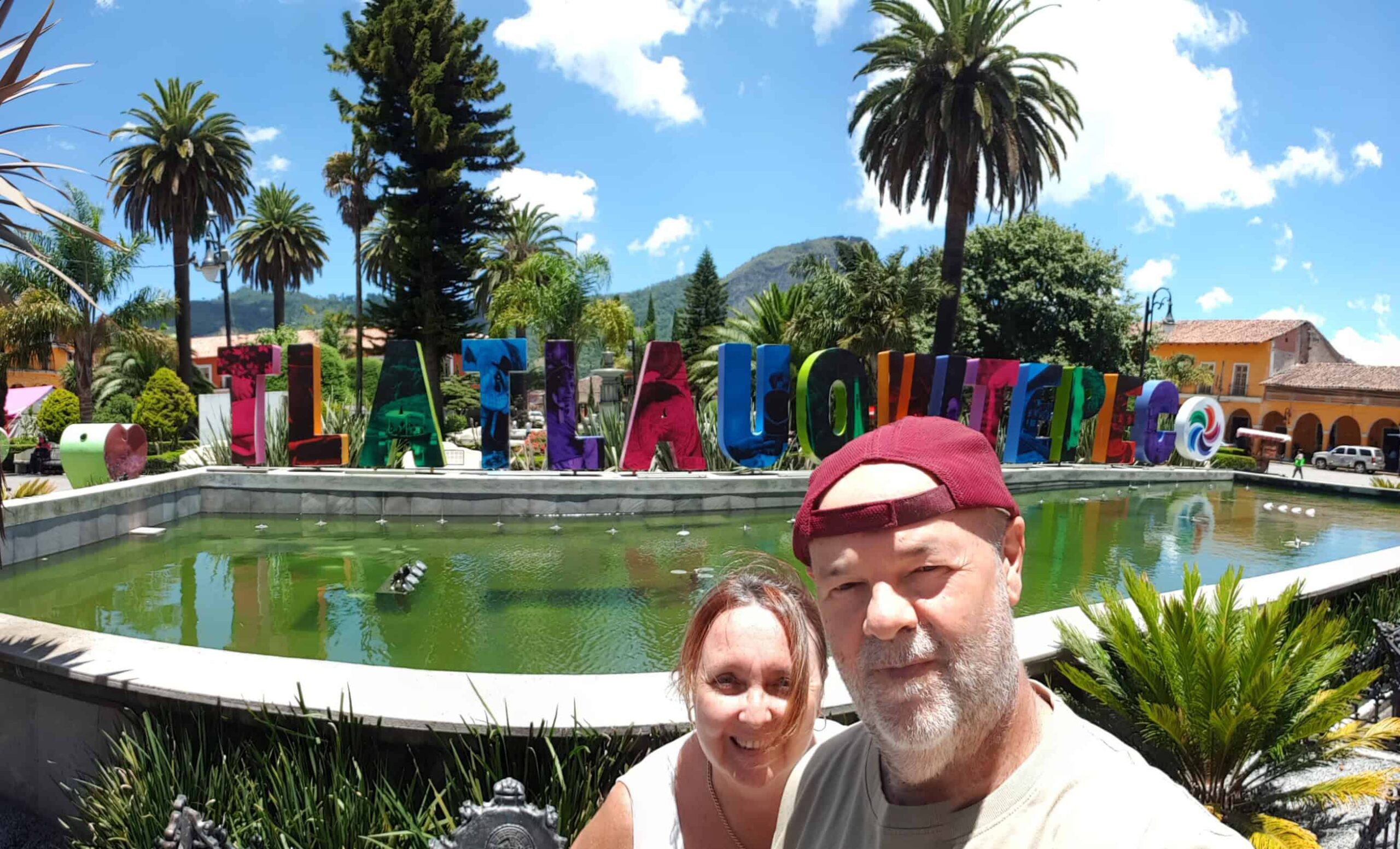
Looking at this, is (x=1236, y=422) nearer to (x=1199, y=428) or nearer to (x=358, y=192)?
(x=1199, y=428)

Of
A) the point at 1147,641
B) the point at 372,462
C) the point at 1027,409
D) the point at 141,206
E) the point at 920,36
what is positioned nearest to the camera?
the point at 1147,641

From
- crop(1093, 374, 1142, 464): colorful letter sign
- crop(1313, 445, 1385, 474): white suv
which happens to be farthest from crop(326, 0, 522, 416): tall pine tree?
crop(1313, 445, 1385, 474): white suv

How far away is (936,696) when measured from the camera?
1166 millimetres

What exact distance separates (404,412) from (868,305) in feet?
45.6

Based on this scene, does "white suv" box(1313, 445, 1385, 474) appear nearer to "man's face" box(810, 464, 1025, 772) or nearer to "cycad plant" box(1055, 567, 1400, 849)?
"cycad plant" box(1055, 567, 1400, 849)

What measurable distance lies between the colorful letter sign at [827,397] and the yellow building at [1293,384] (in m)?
29.2

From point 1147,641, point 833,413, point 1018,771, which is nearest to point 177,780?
point 1018,771

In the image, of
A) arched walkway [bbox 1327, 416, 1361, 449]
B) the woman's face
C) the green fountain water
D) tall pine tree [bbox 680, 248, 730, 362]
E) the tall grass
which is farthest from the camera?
tall pine tree [bbox 680, 248, 730, 362]

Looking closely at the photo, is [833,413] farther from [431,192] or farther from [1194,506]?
[431,192]

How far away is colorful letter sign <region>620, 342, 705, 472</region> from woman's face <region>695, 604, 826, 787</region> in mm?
11290

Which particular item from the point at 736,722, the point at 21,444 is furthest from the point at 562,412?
the point at 21,444

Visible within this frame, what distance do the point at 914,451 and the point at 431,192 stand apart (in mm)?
26682

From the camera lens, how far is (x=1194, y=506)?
52.1 feet

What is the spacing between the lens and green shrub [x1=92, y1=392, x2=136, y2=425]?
2556 cm
